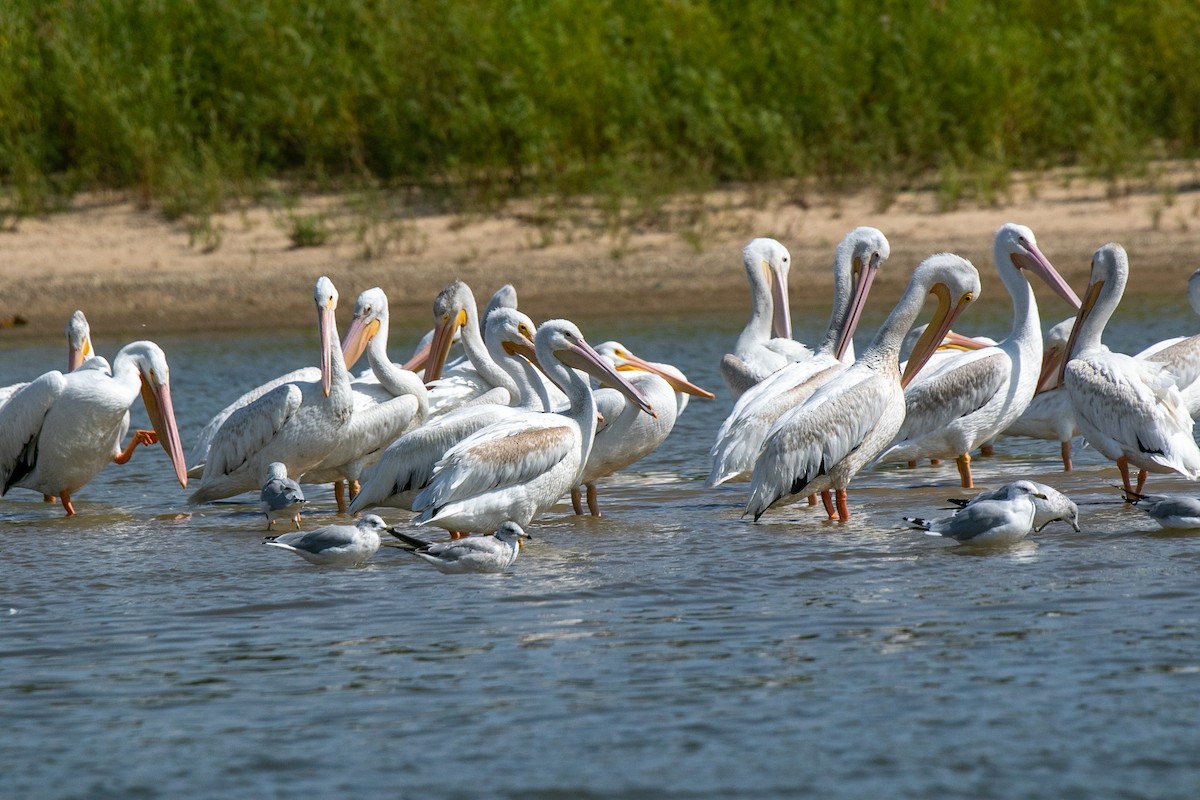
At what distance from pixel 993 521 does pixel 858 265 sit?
3026mm

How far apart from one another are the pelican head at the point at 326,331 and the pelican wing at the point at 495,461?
1.38m

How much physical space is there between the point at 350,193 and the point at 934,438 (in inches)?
403

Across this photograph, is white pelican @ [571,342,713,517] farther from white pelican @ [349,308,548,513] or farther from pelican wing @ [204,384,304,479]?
pelican wing @ [204,384,304,479]

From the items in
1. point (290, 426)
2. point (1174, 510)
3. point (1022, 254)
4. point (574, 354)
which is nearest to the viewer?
point (1174, 510)

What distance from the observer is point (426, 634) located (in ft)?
17.0

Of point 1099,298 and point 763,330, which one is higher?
point 1099,298

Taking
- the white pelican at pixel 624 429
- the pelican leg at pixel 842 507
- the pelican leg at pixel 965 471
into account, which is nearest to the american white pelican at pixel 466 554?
the white pelican at pixel 624 429

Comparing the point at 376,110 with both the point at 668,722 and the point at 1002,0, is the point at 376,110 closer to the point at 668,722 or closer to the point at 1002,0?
the point at 1002,0

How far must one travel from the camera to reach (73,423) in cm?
809

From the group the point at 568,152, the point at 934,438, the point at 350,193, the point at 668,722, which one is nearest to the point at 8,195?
the point at 350,193

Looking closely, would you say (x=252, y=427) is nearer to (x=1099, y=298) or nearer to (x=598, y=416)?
(x=598, y=416)

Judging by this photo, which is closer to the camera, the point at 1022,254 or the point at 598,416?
the point at 598,416

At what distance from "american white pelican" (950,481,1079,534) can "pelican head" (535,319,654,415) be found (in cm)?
159

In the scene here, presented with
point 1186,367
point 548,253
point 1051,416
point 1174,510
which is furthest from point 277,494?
point 548,253
